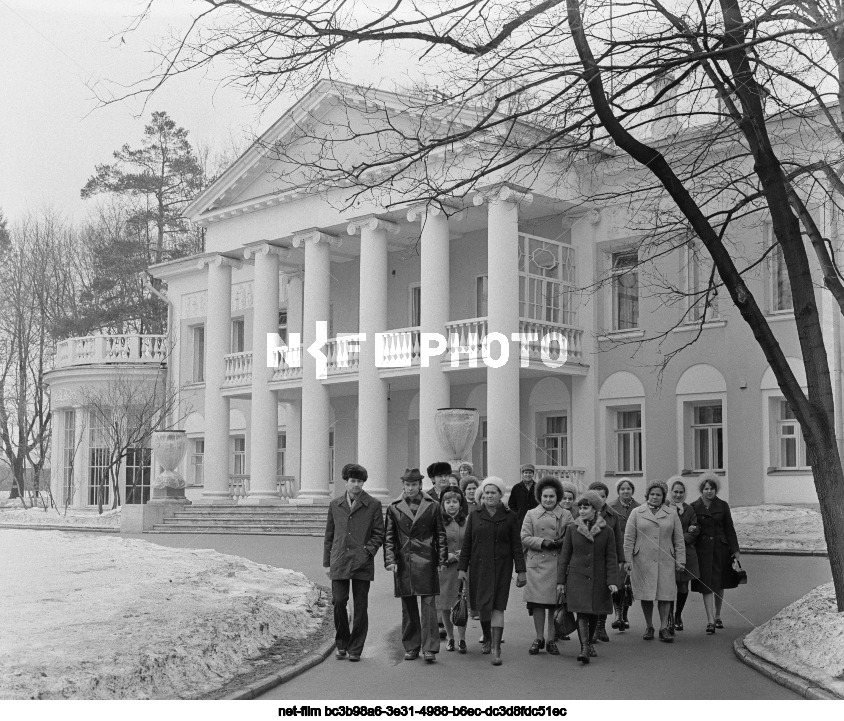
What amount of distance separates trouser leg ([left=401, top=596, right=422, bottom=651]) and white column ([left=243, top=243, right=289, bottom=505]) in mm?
21069

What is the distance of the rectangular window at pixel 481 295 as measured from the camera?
30688 mm

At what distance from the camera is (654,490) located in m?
12.5

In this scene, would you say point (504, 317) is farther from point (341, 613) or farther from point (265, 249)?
point (341, 613)

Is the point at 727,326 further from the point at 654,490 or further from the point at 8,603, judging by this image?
the point at 8,603

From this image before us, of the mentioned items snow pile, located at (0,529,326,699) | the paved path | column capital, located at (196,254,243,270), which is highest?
column capital, located at (196,254,243,270)

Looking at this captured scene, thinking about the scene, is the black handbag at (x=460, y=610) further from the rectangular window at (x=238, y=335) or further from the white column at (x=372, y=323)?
the rectangular window at (x=238, y=335)

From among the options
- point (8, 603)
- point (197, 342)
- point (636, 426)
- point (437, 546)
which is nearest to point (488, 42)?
point (437, 546)

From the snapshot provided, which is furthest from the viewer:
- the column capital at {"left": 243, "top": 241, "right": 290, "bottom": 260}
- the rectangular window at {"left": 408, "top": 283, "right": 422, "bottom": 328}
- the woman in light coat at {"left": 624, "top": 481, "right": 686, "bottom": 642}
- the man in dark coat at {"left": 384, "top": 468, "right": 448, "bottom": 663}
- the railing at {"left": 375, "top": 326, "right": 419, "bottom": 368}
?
A: the rectangular window at {"left": 408, "top": 283, "right": 422, "bottom": 328}

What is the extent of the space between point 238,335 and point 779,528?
20.8 metres

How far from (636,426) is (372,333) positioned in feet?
21.7

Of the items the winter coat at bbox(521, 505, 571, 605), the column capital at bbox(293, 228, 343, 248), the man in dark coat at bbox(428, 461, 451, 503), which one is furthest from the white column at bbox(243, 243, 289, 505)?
the winter coat at bbox(521, 505, 571, 605)

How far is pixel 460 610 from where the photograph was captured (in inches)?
452

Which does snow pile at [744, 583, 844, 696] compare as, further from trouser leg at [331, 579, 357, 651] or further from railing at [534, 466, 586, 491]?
railing at [534, 466, 586, 491]

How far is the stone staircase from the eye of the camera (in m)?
28.1
